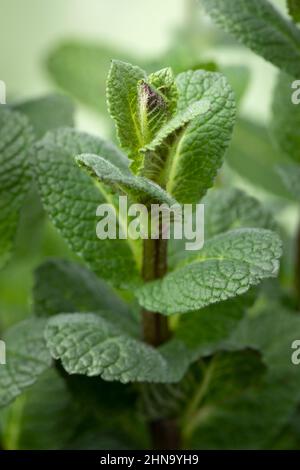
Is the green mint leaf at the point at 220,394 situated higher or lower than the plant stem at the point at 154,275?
lower

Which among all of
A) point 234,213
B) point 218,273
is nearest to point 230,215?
point 234,213

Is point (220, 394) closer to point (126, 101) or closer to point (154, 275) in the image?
point (154, 275)

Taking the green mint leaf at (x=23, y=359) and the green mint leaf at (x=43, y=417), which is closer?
the green mint leaf at (x=23, y=359)

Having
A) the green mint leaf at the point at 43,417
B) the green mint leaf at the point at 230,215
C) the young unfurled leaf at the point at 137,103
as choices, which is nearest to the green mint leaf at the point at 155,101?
the young unfurled leaf at the point at 137,103

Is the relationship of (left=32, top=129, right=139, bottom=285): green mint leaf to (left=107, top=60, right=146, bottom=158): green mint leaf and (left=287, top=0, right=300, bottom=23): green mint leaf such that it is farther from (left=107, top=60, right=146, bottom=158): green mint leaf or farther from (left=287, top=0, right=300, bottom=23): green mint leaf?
(left=287, top=0, right=300, bottom=23): green mint leaf

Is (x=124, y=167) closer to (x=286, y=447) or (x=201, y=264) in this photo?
(x=201, y=264)

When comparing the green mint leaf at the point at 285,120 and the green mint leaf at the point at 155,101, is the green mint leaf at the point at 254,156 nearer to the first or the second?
the green mint leaf at the point at 285,120

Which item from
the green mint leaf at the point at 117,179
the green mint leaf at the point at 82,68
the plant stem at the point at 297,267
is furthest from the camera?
the green mint leaf at the point at 82,68

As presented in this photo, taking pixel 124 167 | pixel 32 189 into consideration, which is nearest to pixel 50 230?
pixel 32 189
